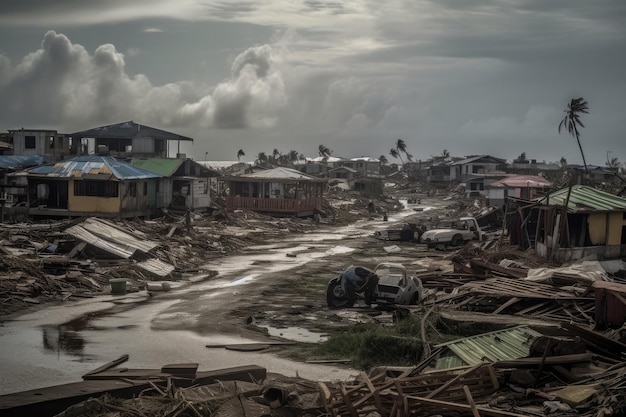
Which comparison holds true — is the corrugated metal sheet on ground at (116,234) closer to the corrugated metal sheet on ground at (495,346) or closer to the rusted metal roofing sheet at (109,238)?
the rusted metal roofing sheet at (109,238)

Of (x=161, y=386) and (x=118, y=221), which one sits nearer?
(x=161, y=386)

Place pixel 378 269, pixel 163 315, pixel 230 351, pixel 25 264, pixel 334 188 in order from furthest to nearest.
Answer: pixel 334 188
pixel 25 264
pixel 378 269
pixel 163 315
pixel 230 351

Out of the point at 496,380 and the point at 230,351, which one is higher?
the point at 496,380

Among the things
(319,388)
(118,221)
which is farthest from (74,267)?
(319,388)

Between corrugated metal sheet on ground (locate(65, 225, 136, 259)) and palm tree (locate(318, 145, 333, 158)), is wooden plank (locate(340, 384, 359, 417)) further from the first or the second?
palm tree (locate(318, 145, 333, 158))

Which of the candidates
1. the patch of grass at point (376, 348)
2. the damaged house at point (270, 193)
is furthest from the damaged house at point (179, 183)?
the patch of grass at point (376, 348)

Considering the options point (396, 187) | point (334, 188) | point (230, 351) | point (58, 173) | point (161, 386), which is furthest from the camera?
point (396, 187)

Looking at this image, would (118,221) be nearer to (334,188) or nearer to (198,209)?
(198,209)
